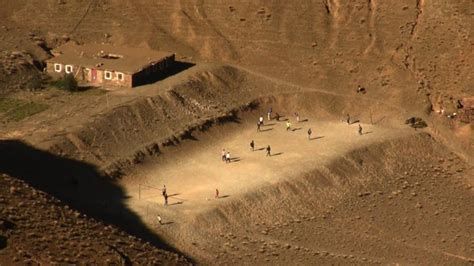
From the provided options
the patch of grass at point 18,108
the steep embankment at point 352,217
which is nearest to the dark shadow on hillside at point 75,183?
the steep embankment at point 352,217

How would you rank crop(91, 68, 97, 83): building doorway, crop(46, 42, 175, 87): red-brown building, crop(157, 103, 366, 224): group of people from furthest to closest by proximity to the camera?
crop(91, 68, 97, 83): building doorway, crop(46, 42, 175, 87): red-brown building, crop(157, 103, 366, 224): group of people

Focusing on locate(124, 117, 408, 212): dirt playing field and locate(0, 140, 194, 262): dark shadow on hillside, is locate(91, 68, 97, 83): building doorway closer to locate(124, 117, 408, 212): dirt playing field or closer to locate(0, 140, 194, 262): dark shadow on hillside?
locate(124, 117, 408, 212): dirt playing field

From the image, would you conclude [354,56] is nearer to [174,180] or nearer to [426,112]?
[426,112]

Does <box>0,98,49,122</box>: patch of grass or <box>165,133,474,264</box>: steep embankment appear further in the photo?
<box>0,98,49,122</box>: patch of grass

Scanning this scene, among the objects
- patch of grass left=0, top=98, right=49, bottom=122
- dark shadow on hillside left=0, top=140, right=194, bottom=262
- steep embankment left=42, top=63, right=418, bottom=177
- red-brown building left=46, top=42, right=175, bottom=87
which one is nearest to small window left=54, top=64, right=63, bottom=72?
red-brown building left=46, top=42, right=175, bottom=87

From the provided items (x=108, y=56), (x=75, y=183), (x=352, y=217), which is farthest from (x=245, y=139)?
(x=75, y=183)

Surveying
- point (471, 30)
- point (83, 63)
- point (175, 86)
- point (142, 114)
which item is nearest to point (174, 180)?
point (142, 114)

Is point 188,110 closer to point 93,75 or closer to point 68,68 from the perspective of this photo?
point 93,75
